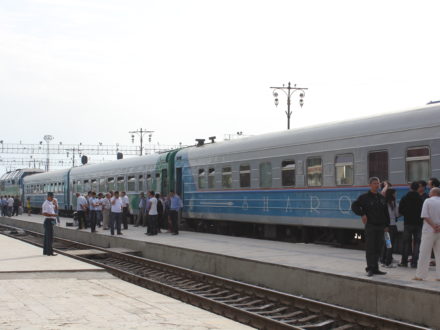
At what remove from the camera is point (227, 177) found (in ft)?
83.5

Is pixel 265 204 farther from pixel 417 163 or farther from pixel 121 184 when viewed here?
pixel 121 184

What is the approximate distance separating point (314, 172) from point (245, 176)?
4.35 meters

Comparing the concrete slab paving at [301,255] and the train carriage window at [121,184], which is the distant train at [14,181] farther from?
the concrete slab paving at [301,255]

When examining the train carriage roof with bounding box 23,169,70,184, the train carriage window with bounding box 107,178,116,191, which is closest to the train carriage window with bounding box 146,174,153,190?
the train carriage window with bounding box 107,178,116,191

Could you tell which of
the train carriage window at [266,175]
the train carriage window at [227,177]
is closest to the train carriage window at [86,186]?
the train carriage window at [227,177]

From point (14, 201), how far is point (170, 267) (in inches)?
1537

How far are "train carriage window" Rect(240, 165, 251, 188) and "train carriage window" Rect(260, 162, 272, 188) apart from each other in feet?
2.90

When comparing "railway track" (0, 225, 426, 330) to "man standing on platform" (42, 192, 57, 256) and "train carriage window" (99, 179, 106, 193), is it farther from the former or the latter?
"train carriage window" (99, 179, 106, 193)

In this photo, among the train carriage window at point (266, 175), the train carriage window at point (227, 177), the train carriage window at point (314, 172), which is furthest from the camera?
the train carriage window at point (227, 177)

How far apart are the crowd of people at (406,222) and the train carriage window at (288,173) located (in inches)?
250

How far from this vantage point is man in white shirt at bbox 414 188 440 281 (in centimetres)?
1197

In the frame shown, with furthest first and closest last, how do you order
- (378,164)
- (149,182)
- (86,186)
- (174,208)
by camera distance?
(86,186), (149,182), (174,208), (378,164)

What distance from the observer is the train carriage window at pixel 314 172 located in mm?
19875

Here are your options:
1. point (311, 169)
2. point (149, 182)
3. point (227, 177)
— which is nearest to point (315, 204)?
point (311, 169)
